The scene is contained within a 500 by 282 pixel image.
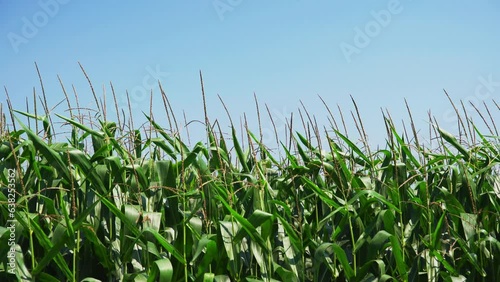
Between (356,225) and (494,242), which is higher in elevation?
(356,225)

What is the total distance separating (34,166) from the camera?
→ 3596 millimetres

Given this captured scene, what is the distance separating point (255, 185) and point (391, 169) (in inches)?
40.9

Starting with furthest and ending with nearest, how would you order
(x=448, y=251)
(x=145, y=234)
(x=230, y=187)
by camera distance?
(x=448, y=251) < (x=230, y=187) < (x=145, y=234)

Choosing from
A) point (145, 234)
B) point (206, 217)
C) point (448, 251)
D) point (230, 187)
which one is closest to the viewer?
point (145, 234)

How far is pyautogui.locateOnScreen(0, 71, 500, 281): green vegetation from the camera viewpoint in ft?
11.1

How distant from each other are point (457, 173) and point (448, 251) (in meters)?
0.54

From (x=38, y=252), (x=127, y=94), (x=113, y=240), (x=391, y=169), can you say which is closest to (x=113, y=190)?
(x=113, y=240)

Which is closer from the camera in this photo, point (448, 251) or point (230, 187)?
point (230, 187)

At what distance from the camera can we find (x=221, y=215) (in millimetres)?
3898

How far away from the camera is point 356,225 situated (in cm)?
395

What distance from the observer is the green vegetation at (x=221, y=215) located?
338 centimetres

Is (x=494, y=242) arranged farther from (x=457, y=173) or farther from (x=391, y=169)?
(x=391, y=169)

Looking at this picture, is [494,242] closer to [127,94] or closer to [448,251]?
[448,251]

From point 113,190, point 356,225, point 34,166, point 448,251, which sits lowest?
point 448,251
